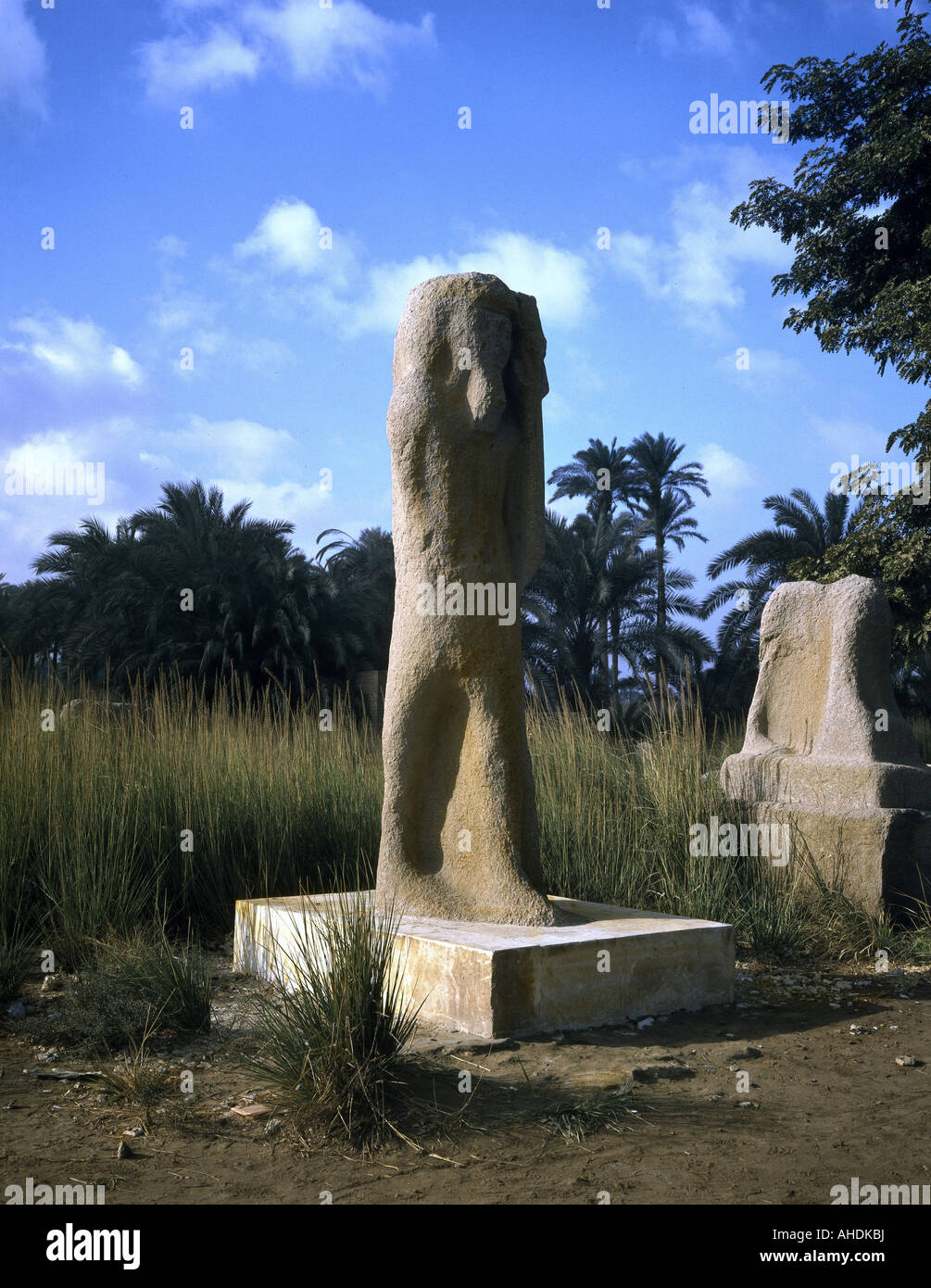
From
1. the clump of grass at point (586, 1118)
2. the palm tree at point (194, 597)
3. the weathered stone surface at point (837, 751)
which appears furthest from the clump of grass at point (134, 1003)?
the palm tree at point (194, 597)

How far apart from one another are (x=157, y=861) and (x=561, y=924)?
249 cm

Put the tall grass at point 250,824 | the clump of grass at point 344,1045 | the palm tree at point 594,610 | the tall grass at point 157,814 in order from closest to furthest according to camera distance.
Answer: the clump of grass at point 344,1045, the tall grass at point 157,814, the tall grass at point 250,824, the palm tree at point 594,610

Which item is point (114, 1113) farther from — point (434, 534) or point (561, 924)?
point (434, 534)

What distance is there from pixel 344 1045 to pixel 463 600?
6.58ft

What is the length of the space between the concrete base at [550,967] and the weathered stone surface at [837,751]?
5.55 ft

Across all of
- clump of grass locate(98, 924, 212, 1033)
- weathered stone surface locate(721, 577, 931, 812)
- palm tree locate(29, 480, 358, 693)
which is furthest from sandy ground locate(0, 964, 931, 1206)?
palm tree locate(29, 480, 358, 693)

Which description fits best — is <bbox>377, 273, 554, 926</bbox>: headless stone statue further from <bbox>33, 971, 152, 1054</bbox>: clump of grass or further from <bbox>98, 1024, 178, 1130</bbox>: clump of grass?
<bbox>98, 1024, 178, 1130</bbox>: clump of grass

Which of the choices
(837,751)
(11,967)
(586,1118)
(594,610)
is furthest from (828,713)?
Answer: (594,610)

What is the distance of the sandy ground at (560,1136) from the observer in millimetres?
2818

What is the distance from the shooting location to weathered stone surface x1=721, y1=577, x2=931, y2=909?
6.07 meters

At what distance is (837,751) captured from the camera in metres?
6.59

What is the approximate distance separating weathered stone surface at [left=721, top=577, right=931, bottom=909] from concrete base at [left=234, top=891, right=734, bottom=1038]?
1.69 m

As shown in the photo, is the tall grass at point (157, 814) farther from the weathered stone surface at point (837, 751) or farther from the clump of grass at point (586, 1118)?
the weathered stone surface at point (837, 751)

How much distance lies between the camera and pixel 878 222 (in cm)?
1355
